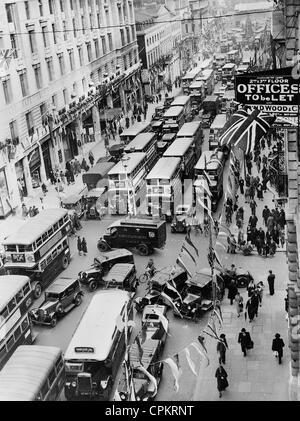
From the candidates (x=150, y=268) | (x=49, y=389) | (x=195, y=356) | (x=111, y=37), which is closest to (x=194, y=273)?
(x=150, y=268)

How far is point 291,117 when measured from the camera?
61.4ft

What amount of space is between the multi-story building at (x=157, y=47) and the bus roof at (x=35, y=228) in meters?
58.4

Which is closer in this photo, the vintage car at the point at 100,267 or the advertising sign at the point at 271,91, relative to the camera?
the advertising sign at the point at 271,91

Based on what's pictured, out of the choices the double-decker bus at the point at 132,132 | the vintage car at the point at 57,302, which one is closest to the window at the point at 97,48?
the double-decker bus at the point at 132,132

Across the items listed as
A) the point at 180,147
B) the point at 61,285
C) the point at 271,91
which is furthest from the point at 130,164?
the point at 271,91

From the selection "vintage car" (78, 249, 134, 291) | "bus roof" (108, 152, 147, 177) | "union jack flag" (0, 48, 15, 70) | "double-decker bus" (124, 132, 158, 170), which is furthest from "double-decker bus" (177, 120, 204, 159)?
"vintage car" (78, 249, 134, 291)

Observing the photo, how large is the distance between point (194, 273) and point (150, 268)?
258cm

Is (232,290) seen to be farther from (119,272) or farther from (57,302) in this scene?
(57,302)

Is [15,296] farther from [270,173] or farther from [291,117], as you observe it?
[270,173]

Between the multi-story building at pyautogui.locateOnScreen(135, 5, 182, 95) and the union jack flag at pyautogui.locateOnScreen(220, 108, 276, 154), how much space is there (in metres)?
71.2

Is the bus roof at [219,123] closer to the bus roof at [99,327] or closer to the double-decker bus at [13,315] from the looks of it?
the bus roof at [99,327]

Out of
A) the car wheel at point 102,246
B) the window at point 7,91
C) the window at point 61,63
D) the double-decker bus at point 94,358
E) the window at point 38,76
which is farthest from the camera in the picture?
the window at point 61,63

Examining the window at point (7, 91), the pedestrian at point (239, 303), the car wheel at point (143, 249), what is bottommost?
the car wheel at point (143, 249)

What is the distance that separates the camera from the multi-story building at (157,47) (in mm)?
95125
